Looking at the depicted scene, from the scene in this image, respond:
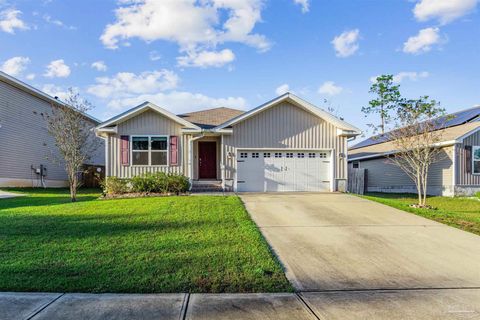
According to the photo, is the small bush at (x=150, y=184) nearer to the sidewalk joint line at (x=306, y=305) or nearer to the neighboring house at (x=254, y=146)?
the neighboring house at (x=254, y=146)

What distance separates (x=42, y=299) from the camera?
401cm

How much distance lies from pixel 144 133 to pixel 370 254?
11.2m

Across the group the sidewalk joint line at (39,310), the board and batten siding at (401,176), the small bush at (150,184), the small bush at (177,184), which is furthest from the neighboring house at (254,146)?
the sidewalk joint line at (39,310)

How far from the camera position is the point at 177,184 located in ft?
43.7

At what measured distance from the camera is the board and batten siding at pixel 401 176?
1664 centimetres

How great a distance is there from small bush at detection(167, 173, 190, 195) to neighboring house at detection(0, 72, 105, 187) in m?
9.80

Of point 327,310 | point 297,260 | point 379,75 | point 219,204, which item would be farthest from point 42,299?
point 379,75

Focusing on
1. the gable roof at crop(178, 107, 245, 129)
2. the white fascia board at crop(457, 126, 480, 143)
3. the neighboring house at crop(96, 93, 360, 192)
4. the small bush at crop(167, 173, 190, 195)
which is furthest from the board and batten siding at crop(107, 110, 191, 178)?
the white fascia board at crop(457, 126, 480, 143)

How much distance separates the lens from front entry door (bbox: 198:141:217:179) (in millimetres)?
16422

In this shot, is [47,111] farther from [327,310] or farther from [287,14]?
[327,310]

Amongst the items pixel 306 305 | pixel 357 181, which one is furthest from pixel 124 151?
pixel 357 181

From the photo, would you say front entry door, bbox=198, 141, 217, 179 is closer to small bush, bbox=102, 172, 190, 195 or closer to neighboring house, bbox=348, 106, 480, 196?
small bush, bbox=102, 172, 190, 195

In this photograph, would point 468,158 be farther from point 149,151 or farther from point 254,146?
point 149,151

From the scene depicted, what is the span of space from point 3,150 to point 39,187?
Answer: 114 inches
